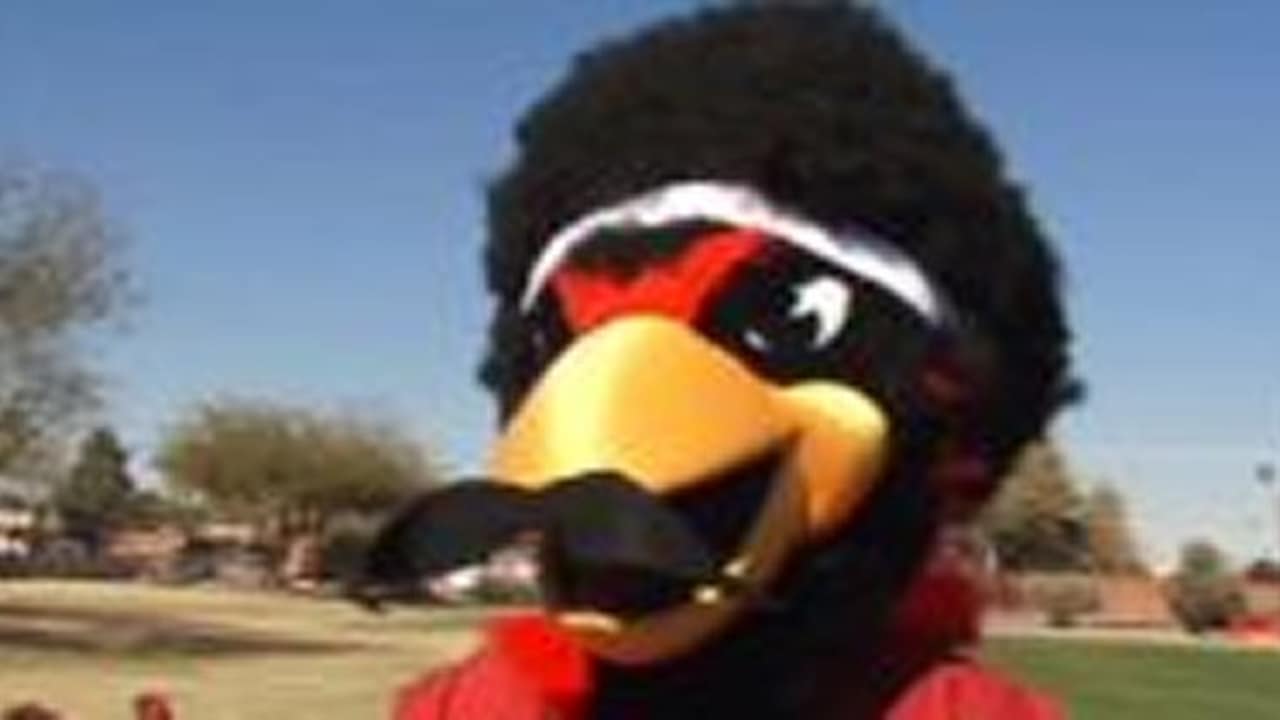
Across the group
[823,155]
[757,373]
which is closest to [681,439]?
[757,373]

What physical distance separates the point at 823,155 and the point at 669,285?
8.1 inches

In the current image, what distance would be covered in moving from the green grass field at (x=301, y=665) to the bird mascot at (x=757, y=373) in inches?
620

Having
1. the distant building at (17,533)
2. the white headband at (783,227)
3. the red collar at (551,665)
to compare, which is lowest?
the red collar at (551,665)

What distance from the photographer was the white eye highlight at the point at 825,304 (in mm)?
2936

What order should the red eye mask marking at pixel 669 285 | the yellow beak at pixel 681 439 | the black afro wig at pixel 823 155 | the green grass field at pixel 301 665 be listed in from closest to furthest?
the yellow beak at pixel 681 439
the red eye mask marking at pixel 669 285
the black afro wig at pixel 823 155
the green grass field at pixel 301 665

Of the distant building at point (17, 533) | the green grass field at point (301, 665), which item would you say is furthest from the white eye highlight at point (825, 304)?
the distant building at point (17, 533)

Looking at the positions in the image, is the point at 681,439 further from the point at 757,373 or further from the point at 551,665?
the point at 551,665

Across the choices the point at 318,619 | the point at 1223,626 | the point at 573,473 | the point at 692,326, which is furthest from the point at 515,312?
the point at 1223,626

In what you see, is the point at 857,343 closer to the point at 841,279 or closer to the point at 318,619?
the point at 841,279

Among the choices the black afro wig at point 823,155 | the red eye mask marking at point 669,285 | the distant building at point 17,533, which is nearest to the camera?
the red eye mask marking at point 669,285

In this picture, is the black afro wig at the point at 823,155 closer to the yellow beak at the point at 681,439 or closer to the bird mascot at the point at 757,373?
the bird mascot at the point at 757,373

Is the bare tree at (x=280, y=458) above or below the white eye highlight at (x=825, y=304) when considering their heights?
above

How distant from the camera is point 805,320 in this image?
2938 millimetres

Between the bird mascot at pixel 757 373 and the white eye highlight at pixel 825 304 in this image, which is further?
the white eye highlight at pixel 825 304
